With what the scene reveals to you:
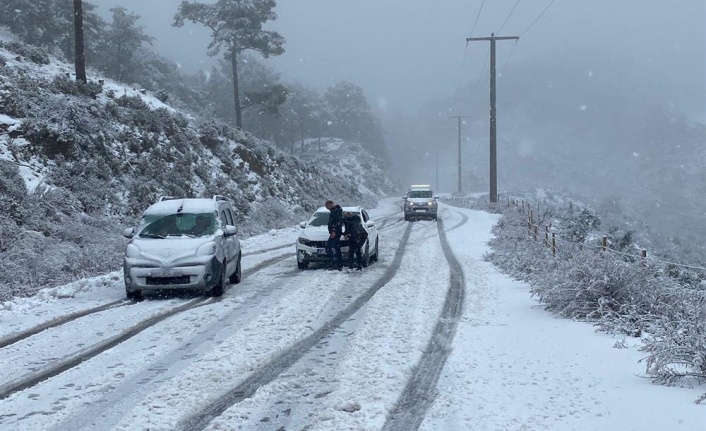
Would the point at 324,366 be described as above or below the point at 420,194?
below

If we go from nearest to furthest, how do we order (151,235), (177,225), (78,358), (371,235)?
(78,358) → (151,235) → (177,225) → (371,235)

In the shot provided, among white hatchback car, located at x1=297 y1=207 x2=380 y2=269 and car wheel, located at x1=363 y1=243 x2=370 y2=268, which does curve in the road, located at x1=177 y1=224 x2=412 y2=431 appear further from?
car wheel, located at x1=363 y1=243 x2=370 y2=268

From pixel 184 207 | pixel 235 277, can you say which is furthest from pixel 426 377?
pixel 184 207

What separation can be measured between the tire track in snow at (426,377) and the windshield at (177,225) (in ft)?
16.5

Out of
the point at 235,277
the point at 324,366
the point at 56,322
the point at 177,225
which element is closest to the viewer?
the point at 324,366

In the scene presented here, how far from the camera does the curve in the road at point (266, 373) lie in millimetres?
4977

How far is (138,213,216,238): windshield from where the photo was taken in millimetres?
11430

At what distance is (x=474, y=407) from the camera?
524 centimetres

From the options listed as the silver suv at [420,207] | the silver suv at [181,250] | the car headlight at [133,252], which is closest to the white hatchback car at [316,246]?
the silver suv at [181,250]

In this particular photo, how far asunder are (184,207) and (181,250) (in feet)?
6.04

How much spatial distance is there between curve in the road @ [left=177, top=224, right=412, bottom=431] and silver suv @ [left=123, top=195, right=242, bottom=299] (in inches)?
A: 110

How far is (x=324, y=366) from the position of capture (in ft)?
21.4

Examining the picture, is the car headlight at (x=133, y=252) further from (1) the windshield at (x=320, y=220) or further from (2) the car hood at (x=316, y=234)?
(1) the windshield at (x=320, y=220)

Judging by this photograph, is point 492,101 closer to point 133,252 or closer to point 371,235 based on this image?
point 371,235
